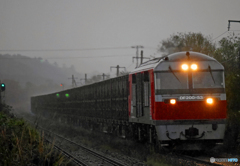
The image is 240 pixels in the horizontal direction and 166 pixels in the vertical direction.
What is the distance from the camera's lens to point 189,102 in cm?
1195

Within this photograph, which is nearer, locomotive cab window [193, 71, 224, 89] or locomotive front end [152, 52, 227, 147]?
locomotive front end [152, 52, 227, 147]

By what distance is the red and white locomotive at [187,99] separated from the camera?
38.8 feet

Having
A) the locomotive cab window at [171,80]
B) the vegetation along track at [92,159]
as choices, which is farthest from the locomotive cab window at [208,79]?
the vegetation along track at [92,159]

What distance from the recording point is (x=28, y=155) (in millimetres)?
8945

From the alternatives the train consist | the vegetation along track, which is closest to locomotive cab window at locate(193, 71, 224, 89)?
the train consist

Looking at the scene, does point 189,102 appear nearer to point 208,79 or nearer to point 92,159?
point 208,79

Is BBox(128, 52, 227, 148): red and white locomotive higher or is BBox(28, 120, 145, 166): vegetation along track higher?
BBox(128, 52, 227, 148): red and white locomotive

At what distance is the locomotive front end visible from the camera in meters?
11.8

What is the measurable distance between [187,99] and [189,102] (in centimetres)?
11

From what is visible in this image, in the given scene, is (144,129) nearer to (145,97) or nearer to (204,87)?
(145,97)

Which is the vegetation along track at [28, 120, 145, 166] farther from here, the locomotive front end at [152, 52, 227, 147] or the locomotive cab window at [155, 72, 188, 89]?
the locomotive cab window at [155, 72, 188, 89]

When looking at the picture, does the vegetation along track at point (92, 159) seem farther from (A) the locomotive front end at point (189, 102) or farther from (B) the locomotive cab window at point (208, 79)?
(B) the locomotive cab window at point (208, 79)

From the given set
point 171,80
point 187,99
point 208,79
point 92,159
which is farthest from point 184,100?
point 92,159

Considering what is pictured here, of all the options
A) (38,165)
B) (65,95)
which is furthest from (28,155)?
(65,95)
